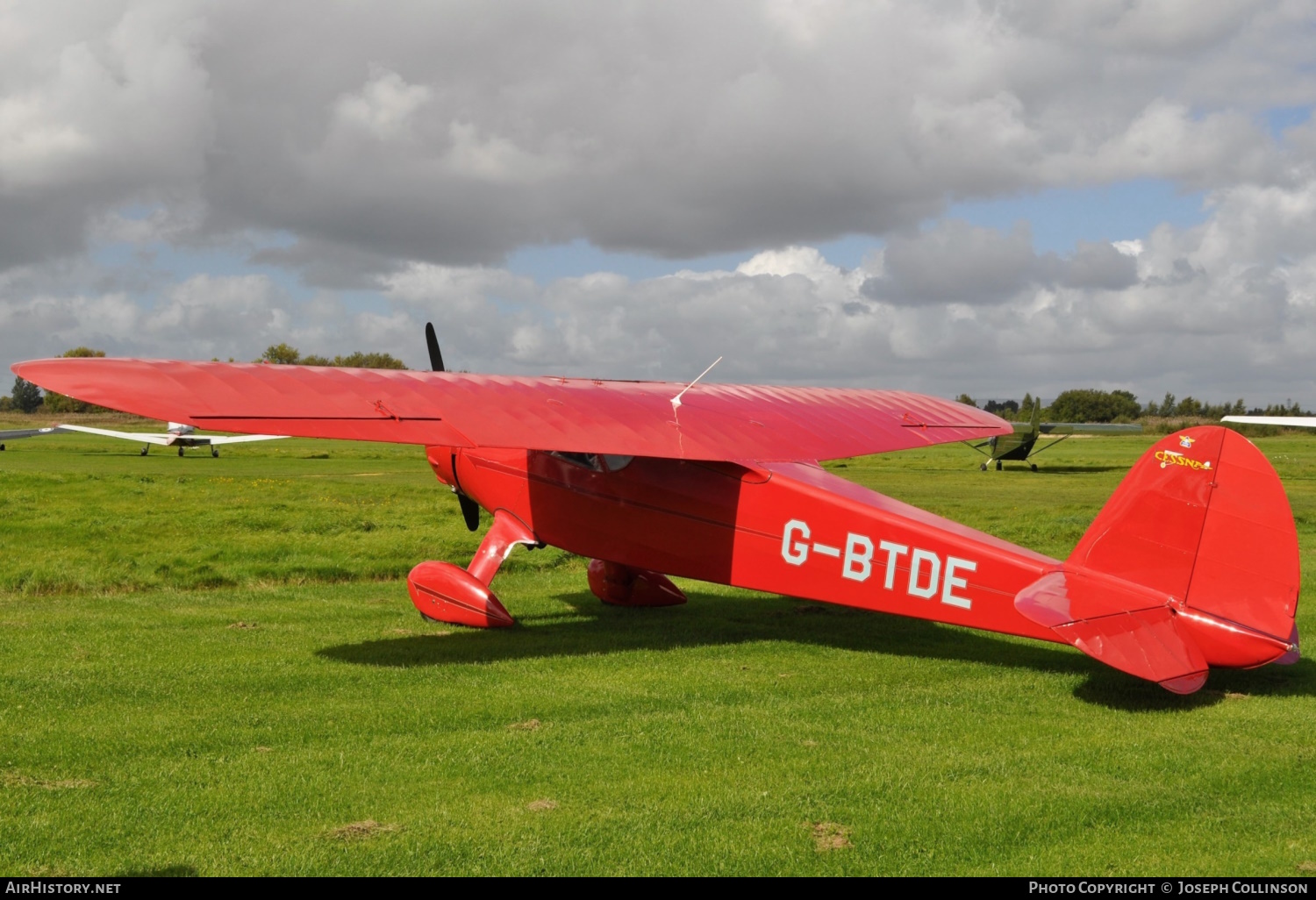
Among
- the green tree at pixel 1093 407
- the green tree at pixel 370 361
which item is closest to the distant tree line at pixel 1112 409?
the green tree at pixel 1093 407

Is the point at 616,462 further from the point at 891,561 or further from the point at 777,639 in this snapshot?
the point at 891,561

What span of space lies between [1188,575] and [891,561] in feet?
6.55

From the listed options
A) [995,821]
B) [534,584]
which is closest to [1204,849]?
[995,821]

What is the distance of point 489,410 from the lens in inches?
320

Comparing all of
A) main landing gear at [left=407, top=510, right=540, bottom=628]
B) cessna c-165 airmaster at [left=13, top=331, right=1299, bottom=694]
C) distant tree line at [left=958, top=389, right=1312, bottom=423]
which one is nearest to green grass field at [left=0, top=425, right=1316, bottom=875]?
main landing gear at [left=407, top=510, right=540, bottom=628]

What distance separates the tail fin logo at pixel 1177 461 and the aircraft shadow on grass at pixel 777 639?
1.49 m

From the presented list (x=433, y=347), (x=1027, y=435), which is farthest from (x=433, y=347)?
(x=1027, y=435)

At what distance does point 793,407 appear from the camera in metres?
9.59

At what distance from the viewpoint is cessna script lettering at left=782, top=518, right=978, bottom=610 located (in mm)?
7508

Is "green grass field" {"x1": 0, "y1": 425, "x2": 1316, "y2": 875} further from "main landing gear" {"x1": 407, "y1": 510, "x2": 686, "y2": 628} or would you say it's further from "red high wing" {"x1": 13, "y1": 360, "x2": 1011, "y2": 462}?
"red high wing" {"x1": 13, "y1": 360, "x2": 1011, "y2": 462}

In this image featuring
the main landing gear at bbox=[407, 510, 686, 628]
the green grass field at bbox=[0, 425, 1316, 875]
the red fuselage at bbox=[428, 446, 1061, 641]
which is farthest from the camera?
the main landing gear at bbox=[407, 510, 686, 628]

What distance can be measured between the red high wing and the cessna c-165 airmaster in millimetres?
21

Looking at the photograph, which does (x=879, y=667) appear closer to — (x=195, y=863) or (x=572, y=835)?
(x=572, y=835)

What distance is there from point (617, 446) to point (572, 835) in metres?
3.78
